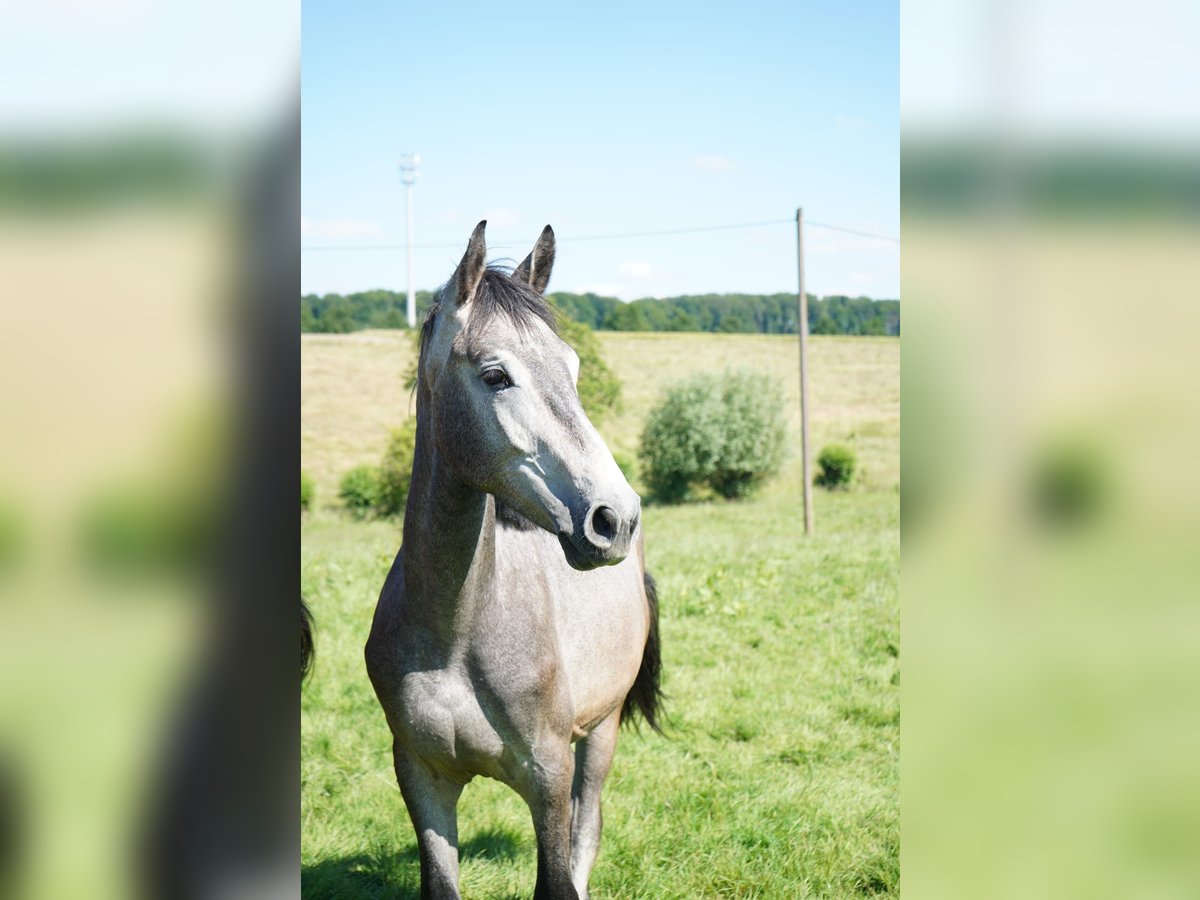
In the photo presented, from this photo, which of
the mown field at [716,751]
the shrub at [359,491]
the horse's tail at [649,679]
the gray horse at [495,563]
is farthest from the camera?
the shrub at [359,491]

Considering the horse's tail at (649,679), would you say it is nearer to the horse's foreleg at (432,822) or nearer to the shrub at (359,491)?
the horse's foreleg at (432,822)

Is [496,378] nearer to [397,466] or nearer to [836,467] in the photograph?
[397,466]

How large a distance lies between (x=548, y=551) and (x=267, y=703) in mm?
2385

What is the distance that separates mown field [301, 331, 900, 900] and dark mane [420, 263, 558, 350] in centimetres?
38

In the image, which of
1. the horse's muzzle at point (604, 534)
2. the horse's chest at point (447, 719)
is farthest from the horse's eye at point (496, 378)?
the horse's chest at point (447, 719)

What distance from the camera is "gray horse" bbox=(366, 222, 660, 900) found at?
226 centimetres

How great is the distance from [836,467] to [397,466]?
35.5 feet

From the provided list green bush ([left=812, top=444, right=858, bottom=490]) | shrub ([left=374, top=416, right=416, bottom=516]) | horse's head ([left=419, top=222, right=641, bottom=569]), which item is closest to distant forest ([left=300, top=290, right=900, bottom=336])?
green bush ([left=812, top=444, right=858, bottom=490])

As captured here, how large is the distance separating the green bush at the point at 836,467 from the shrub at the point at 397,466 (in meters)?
10.1

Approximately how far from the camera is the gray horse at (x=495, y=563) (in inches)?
88.9

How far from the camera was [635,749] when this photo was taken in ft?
17.4

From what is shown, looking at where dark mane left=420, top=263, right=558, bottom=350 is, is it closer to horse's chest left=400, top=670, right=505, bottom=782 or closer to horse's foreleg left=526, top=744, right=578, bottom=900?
horse's chest left=400, top=670, right=505, bottom=782

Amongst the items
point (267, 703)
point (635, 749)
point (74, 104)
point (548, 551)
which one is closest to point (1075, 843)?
point (267, 703)

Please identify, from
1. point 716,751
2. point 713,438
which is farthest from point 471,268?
point 713,438
